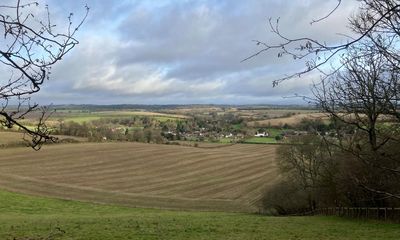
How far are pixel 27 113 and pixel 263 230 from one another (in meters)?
18.6

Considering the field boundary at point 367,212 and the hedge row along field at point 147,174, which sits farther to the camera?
the hedge row along field at point 147,174

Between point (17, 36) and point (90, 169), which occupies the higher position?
point (17, 36)

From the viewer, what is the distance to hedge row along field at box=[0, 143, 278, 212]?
5138 cm

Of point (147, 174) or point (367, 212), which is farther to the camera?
point (147, 174)

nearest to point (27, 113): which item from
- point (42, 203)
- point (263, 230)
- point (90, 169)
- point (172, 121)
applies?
point (263, 230)

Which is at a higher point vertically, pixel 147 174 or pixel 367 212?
pixel 367 212

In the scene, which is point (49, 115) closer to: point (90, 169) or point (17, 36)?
point (17, 36)

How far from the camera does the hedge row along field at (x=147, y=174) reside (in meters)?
51.4

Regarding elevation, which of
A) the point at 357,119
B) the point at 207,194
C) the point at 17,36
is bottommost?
the point at 207,194

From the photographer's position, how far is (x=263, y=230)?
20234 mm

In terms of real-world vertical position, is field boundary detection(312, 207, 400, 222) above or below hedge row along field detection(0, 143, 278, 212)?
above

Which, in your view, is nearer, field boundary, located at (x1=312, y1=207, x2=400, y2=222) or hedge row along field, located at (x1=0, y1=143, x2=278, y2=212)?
field boundary, located at (x1=312, y1=207, x2=400, y2=222)

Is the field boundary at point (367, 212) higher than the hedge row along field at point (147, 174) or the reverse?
higher

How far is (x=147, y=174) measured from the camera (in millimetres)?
64938
